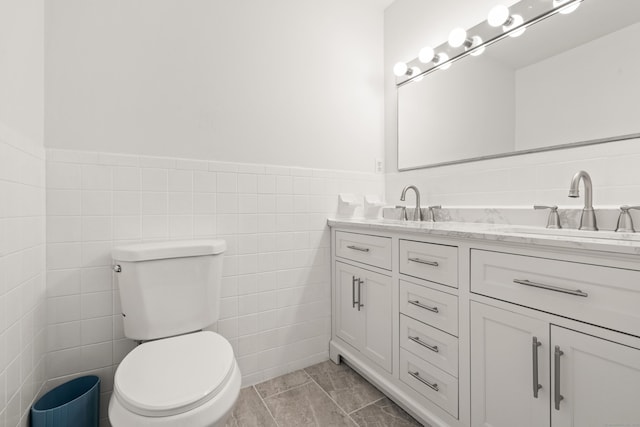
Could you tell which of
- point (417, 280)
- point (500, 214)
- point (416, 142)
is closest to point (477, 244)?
point (417, 280)

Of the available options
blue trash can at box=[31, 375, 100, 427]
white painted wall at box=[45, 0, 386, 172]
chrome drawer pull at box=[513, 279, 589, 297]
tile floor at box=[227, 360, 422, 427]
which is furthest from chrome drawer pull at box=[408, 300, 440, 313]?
blue trash can at box=[31, 375, 100, 427]

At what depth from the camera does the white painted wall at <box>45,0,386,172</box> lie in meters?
1.28

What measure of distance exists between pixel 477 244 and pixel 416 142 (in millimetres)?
1111

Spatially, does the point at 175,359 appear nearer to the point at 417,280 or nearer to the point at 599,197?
the point at 417,280

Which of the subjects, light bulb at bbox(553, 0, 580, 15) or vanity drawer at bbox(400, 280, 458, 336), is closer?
vanity drawer at bbox(400, 280, 458, 336)

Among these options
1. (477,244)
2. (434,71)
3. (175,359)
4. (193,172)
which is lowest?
(175,359)

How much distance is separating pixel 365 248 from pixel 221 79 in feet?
3.86

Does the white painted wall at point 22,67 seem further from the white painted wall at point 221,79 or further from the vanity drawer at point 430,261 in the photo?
the vanity drawer at point 430,261

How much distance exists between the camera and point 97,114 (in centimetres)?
131

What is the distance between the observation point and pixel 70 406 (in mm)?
1062

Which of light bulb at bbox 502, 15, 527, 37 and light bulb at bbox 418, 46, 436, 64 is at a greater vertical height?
light bulb at bbox 418, 46, 436, 64

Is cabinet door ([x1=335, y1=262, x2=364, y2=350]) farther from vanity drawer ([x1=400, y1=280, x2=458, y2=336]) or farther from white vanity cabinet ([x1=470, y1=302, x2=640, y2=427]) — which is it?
white vanity cabinet ([x1=470, y1=302, x2=640, y2=427])

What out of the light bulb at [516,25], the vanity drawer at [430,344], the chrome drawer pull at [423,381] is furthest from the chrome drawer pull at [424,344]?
the light bulb at [516,25]

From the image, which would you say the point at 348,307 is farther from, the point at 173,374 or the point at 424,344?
the point at 173,374
